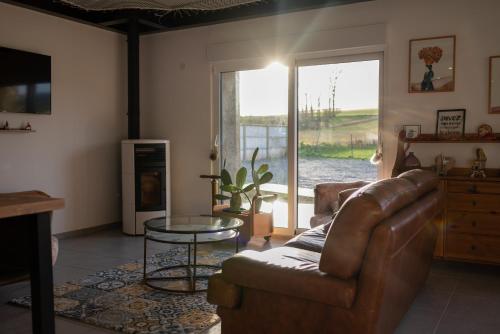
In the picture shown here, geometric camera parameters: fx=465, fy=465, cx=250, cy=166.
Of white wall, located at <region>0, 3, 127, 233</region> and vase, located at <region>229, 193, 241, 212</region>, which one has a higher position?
white wall, located at <region>0, 3, 127, 233</region>

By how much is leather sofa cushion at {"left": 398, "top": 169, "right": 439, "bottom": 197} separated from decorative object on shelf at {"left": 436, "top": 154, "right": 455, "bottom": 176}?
45.7 inches

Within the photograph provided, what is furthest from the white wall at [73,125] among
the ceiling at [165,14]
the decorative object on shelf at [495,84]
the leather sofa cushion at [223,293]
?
the decorative object on shelf at [495,84]

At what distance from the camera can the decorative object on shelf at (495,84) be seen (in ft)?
13.9

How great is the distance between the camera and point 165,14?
5.46 meters

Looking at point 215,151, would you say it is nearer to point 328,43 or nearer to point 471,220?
point 328,43

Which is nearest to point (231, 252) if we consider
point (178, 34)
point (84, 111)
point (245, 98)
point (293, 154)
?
point (293, 154)

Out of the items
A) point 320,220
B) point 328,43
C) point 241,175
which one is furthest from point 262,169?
point 328,43

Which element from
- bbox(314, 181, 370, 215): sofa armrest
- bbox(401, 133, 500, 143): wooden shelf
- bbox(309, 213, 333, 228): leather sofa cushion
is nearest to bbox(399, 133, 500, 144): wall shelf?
bbox(401, 133, 500, 143): wooden shelf

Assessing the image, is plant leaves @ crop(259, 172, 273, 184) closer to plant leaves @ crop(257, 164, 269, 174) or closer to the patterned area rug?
plant leaves @ crop(257, 164, 269, 174)

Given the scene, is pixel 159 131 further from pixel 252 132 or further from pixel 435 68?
pixel 435 68

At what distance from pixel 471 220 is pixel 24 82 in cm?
455

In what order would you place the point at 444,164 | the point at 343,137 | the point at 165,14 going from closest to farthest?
the point at 444,164 < the point at 343,137 < the point at 165,14

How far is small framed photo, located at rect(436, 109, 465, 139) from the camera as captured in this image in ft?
14.4

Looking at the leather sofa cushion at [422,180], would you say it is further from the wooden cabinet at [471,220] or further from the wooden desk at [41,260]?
the wooden desk at [41,260]
